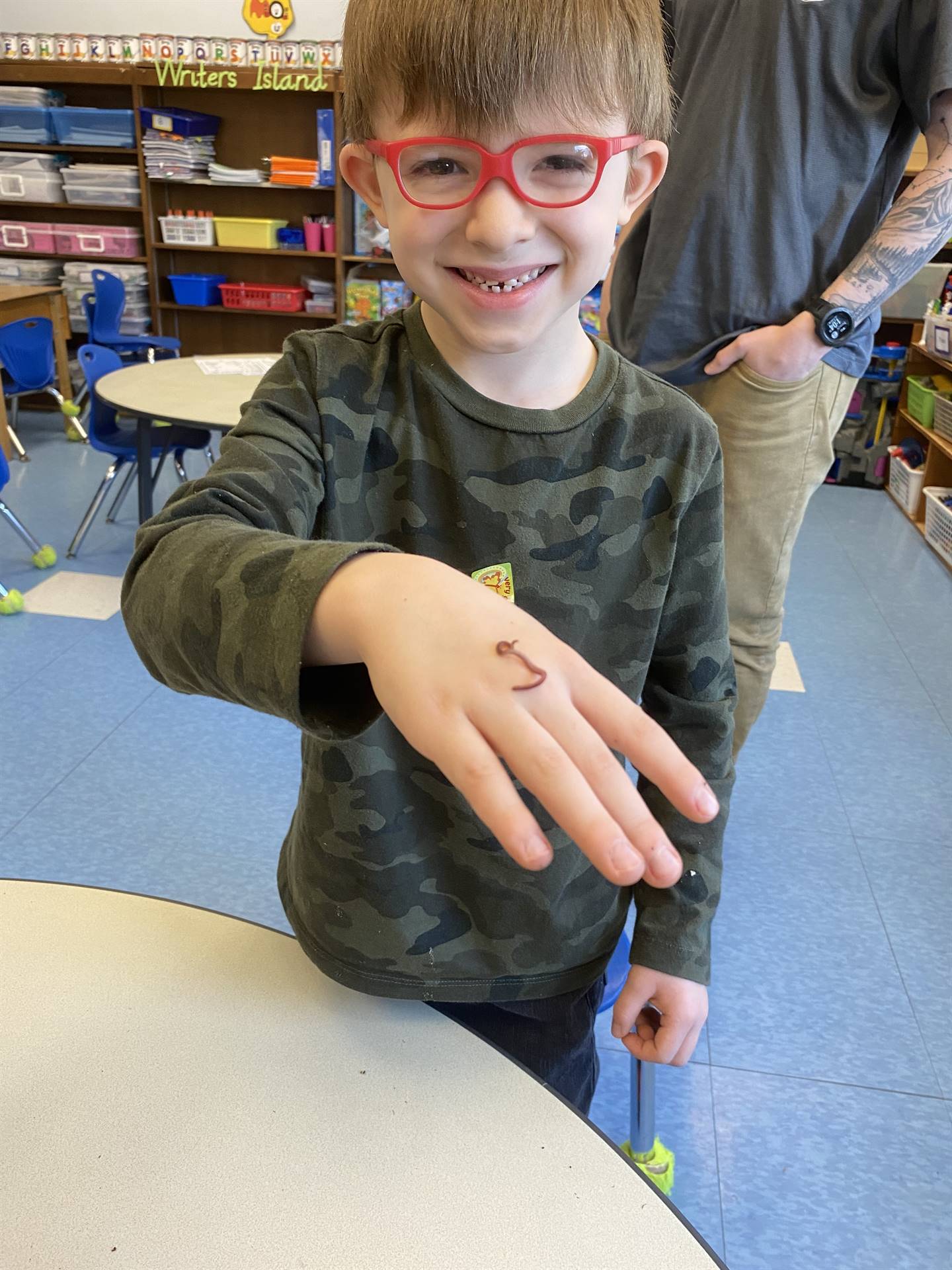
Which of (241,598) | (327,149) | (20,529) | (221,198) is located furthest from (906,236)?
(221,198)

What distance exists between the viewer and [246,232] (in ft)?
17.3

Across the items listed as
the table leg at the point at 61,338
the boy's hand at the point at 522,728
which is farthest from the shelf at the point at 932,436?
the table leg at the point at 61,338

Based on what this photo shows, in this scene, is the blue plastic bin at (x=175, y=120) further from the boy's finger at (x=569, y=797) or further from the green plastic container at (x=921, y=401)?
the boy's finger at (x=569, y=797)

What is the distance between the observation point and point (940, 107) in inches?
53.1

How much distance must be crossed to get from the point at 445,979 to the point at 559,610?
0.31 metres

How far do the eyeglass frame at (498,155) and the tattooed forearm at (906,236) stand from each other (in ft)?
3.04

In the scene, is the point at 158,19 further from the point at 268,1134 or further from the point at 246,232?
the point at 268,1134

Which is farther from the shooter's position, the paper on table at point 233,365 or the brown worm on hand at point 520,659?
the paper on table at point 233,365

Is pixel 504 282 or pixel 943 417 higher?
pixel 504 282

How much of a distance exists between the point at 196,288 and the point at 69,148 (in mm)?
1044

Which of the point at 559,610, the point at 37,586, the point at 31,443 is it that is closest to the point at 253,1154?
the point at 559,610

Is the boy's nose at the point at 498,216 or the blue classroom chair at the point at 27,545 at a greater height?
→ the boy's nose at the point at 498,216

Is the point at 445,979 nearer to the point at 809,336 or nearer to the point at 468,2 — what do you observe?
the point at 468,2

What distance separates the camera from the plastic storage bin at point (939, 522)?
3.68 metres
